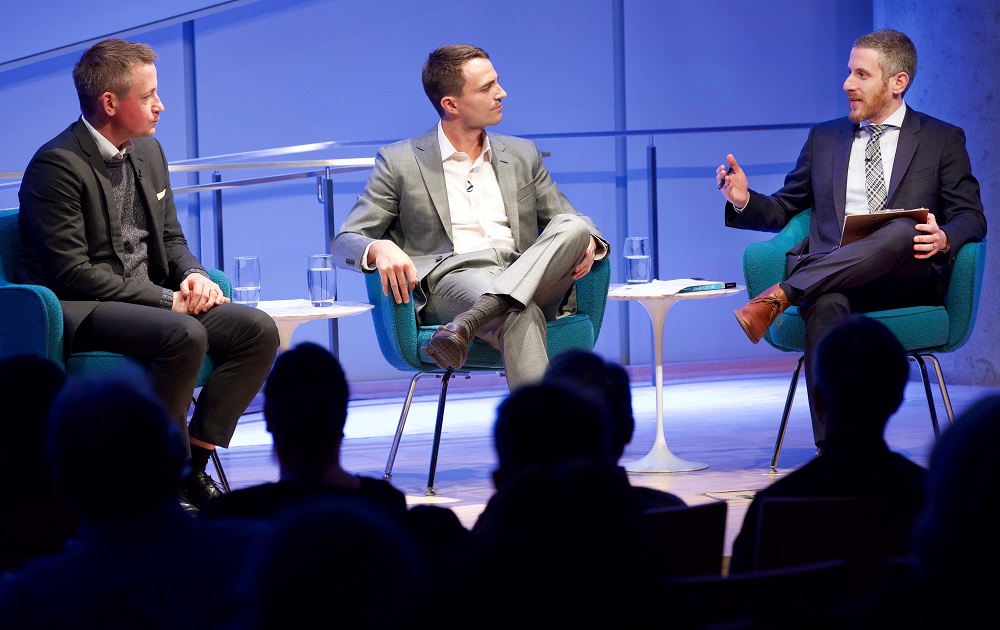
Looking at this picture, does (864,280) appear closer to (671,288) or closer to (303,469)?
(671,288)

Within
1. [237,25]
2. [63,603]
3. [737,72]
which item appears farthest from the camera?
[737,72]

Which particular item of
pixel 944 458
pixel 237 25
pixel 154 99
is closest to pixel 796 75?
pixel 237 25

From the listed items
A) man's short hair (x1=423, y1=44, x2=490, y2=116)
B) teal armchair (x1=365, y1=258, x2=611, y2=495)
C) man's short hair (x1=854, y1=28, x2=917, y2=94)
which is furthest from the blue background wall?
teal armchair (x1=365, y1=258, x2=611, y2=495)

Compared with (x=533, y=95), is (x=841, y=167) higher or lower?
lower

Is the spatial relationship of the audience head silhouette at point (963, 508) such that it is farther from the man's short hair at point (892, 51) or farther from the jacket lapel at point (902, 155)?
the man's short hair at point (892, 51)

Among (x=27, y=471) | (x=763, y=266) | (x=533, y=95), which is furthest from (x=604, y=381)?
(x=533, y=95)

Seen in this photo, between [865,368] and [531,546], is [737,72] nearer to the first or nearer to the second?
[865,368]

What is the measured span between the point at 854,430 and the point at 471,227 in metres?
2.46

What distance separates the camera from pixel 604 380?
2121mm

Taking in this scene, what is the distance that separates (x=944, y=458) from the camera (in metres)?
1.19

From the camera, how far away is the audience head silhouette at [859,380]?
1.81 metres

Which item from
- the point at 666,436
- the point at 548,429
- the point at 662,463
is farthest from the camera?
the point at 666,436

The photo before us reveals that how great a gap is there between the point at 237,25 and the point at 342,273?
135cm

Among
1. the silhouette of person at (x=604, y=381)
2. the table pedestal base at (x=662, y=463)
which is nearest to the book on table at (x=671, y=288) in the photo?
the table pedestal base at (x=662, y=463)
